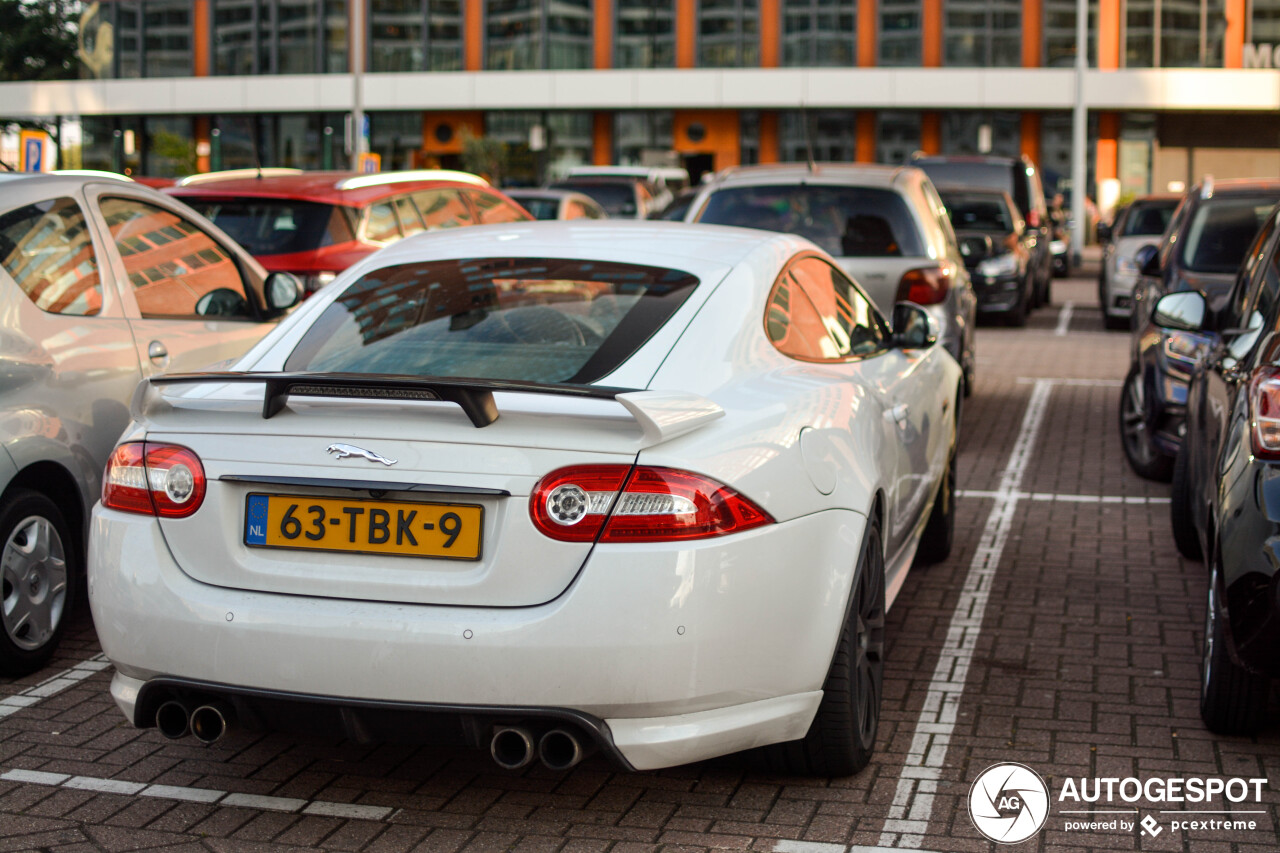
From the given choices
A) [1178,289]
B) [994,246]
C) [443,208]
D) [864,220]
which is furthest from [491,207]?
[994,246]

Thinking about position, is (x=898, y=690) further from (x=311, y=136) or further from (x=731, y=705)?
(x=311, y=136)

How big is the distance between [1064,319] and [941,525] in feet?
47.6

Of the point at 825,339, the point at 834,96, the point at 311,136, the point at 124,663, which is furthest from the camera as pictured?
the point at 311,136

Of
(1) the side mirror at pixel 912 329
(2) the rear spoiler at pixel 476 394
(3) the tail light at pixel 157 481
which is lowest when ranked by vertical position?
(3) the tail light at pixel 157 481

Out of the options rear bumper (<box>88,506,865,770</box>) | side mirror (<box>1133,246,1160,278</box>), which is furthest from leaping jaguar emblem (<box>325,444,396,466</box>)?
side mirror (<box>1133,246,1160,278</box>)

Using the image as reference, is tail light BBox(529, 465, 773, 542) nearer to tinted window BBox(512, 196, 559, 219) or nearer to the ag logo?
the ag logo

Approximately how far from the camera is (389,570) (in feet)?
11.3

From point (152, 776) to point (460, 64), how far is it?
160ft

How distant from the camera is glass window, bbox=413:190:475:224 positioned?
10609mm

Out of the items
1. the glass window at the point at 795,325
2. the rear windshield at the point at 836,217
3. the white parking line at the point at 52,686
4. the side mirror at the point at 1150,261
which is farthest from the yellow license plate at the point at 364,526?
the side mirror at the point at 1150,261

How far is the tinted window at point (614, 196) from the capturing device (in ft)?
82.9

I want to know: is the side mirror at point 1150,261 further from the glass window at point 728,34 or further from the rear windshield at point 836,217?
the glass window at point 728,34

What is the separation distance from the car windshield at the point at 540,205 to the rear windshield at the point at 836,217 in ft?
29.2

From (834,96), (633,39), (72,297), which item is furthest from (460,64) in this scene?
(72,297)
